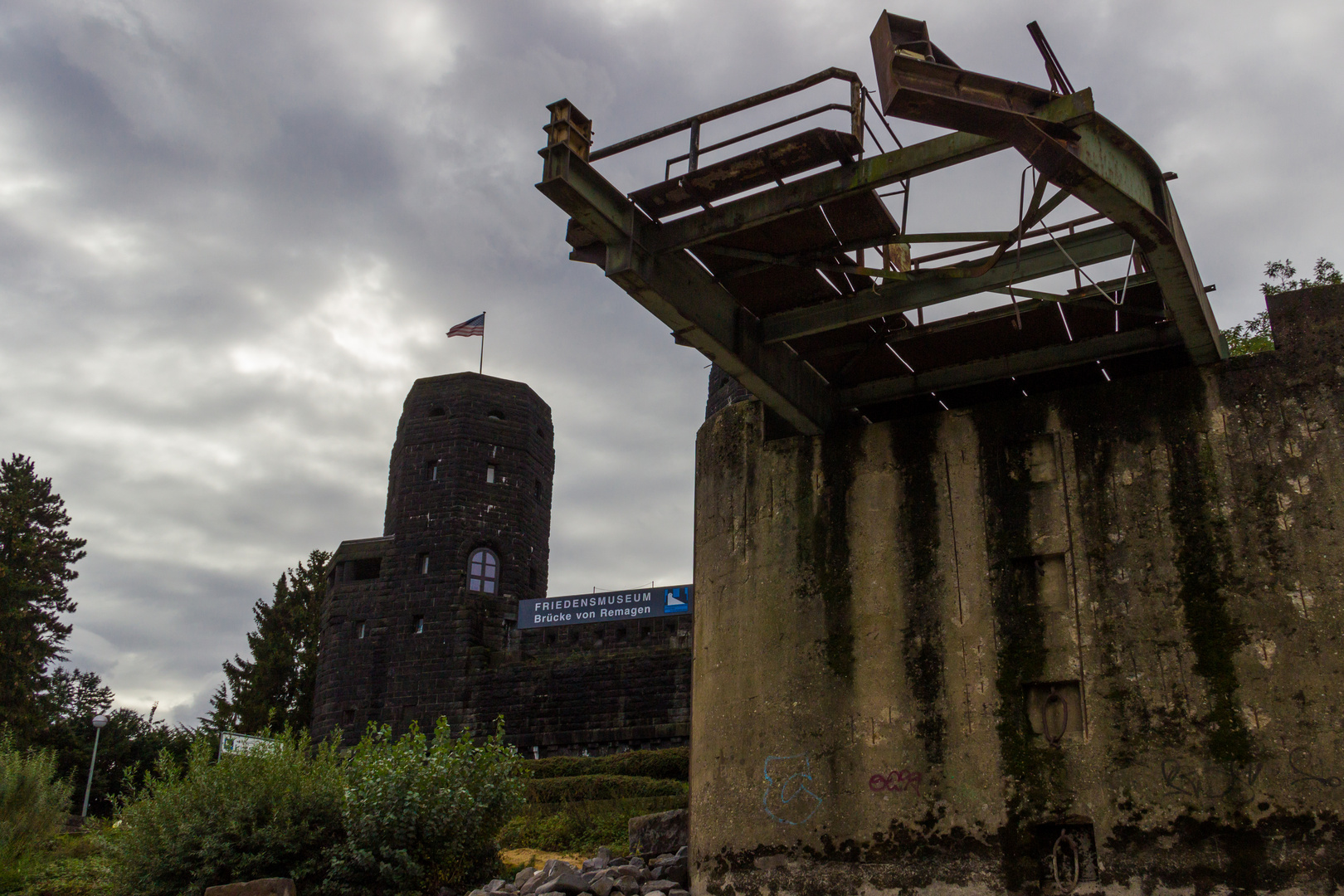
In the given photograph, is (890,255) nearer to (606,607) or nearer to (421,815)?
(421,815)

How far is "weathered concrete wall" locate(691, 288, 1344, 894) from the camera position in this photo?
29.8 ft

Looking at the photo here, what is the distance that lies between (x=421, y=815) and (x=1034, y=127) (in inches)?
363

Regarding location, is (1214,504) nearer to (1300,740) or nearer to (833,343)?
(1300,740)

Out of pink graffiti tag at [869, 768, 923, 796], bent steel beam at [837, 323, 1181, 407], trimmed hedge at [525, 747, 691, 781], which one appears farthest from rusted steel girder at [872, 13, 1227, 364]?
trimmed hedge at [525, 747, 691, 781]

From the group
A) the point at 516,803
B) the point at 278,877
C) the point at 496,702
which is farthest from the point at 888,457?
the point at 496,702

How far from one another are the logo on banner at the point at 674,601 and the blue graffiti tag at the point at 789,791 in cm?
1924

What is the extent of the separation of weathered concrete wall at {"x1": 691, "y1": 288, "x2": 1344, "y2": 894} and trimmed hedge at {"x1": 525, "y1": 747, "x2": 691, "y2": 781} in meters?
12.4

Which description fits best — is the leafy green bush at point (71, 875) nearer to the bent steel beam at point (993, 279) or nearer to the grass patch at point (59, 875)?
the grass patch at point (59, 875)

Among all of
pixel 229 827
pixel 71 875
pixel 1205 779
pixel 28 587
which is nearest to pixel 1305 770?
pixel 1205 779

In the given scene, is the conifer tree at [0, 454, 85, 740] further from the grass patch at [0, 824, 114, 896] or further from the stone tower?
the grass patch at [0, 824, 114, 896]

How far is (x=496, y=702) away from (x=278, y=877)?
19654mm

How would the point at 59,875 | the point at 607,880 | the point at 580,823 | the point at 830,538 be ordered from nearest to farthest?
1. the point at 607,880
2. the point at 830,538
3. the point at 59,875
4. the point at 580,823

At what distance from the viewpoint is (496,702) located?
30.6 meters

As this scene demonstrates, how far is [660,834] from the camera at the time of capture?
42.9ft
